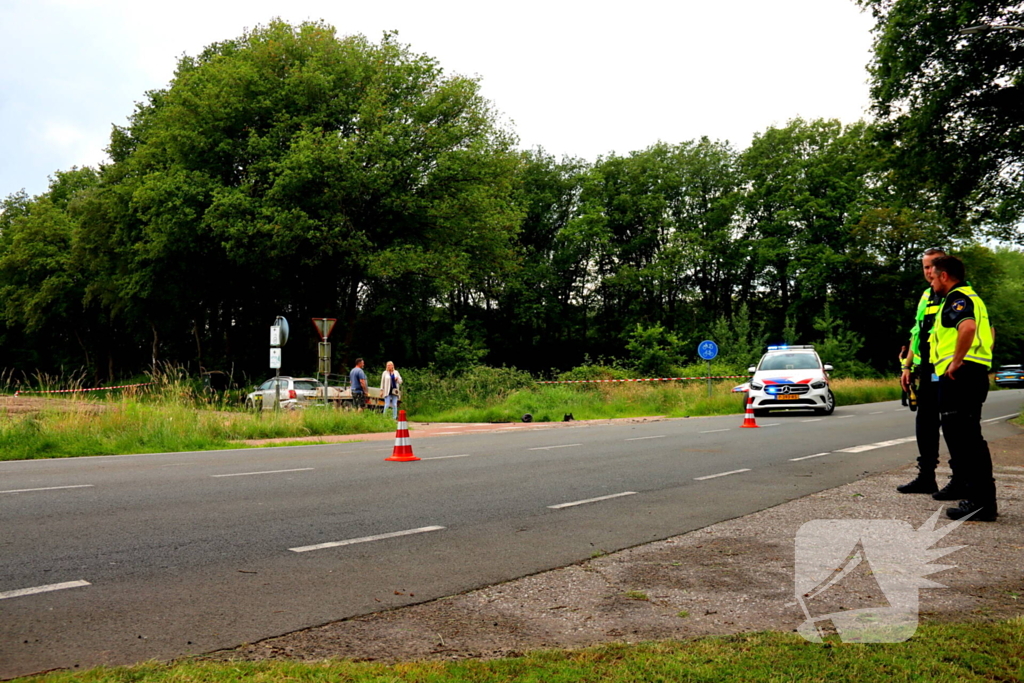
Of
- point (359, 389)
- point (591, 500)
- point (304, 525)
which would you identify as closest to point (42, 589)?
point (304, 525)

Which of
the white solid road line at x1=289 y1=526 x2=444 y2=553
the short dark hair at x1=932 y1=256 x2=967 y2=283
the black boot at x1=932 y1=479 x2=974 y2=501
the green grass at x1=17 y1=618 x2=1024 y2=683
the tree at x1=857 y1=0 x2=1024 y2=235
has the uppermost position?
the tree at x1=857 y1=0 x2=1024 y2=235

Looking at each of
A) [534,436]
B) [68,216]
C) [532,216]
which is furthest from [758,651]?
[532,216]

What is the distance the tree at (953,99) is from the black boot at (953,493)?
14163mm

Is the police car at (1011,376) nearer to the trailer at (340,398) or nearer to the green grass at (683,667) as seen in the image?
the trailer at (340,398)

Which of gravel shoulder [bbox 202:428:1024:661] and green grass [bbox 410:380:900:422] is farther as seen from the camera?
green grass [bbox 410:380:900:422]

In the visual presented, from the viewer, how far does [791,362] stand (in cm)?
2434

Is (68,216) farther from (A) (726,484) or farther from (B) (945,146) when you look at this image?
(A) (726,484)

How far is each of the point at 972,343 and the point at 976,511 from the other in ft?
4.54

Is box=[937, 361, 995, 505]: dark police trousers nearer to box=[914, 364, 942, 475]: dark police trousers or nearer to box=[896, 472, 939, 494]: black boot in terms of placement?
box=[914, 364, 942, 475]: dark police trousers

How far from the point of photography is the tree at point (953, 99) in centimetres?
1892

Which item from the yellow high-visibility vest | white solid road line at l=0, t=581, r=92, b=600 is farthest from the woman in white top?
white solid road line at l=0, t=581, r=92, b=600

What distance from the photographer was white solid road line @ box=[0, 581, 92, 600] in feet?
15.0

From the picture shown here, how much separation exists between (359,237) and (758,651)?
3167 cm

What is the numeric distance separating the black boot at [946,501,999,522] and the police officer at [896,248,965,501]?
0.45 m
